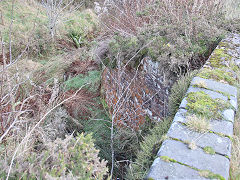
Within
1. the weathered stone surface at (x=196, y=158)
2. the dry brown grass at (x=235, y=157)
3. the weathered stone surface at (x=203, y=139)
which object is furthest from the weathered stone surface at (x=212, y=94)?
→ the weathered stone surface at (x=196, y=158)

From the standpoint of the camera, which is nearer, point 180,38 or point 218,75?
point 218,75

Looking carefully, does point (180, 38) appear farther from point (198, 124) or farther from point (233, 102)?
point (198, 124)

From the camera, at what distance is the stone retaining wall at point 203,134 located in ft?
4.55

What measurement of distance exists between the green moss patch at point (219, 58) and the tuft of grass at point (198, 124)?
1.14m

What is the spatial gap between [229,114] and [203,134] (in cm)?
40

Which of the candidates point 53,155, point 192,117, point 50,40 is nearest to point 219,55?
point 192,117

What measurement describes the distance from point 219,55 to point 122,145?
1.97 m

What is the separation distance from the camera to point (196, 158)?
4.80ft

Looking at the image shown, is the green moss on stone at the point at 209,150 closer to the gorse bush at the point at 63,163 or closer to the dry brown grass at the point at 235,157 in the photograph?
the dry brown grass at the point at 235,157

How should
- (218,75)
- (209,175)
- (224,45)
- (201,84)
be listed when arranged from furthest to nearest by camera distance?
(224,45) → (218,75) → (201,84) → (209,175)

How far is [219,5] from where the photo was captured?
13.7ft

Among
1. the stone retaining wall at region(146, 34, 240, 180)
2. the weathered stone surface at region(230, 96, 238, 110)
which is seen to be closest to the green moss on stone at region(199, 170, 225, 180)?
the stone retaining wall at region(146, 34, 240, 180)

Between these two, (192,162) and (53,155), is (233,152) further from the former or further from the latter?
(53,155)

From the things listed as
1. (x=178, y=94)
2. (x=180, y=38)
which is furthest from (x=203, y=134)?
(x=180, y=38)
